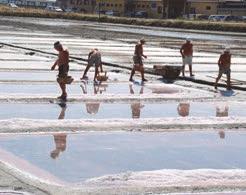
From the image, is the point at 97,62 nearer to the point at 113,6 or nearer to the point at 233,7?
the point at 233,7

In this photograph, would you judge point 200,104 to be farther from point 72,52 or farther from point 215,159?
point 72,52

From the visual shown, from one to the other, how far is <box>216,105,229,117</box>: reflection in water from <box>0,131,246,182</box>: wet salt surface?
7.52ft

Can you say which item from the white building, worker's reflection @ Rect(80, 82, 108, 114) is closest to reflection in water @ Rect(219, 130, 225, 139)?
worker's reflection @ Rect(80, 82, 108, 114)

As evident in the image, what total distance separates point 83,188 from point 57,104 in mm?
7600

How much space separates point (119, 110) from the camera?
1584 cm

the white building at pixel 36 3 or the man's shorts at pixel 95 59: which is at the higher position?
the man's shorts at pixel 95 59

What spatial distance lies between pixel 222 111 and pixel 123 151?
5.40 m

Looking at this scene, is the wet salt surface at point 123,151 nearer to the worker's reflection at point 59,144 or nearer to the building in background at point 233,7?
the worker's reflection at point 59,144

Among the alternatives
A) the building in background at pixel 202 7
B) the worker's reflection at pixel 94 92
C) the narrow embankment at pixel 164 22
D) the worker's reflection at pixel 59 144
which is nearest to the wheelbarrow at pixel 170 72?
the worker's reflection at pixel 94 92

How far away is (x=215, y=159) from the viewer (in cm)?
1115

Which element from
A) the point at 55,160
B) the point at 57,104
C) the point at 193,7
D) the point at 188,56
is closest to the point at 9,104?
the point at 57,104

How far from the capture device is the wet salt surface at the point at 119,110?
581 inches

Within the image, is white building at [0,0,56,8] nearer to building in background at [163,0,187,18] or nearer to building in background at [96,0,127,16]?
building in background at [96,0,127,16]

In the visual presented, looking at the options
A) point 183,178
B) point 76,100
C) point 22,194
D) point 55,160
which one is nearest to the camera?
point 22,194
